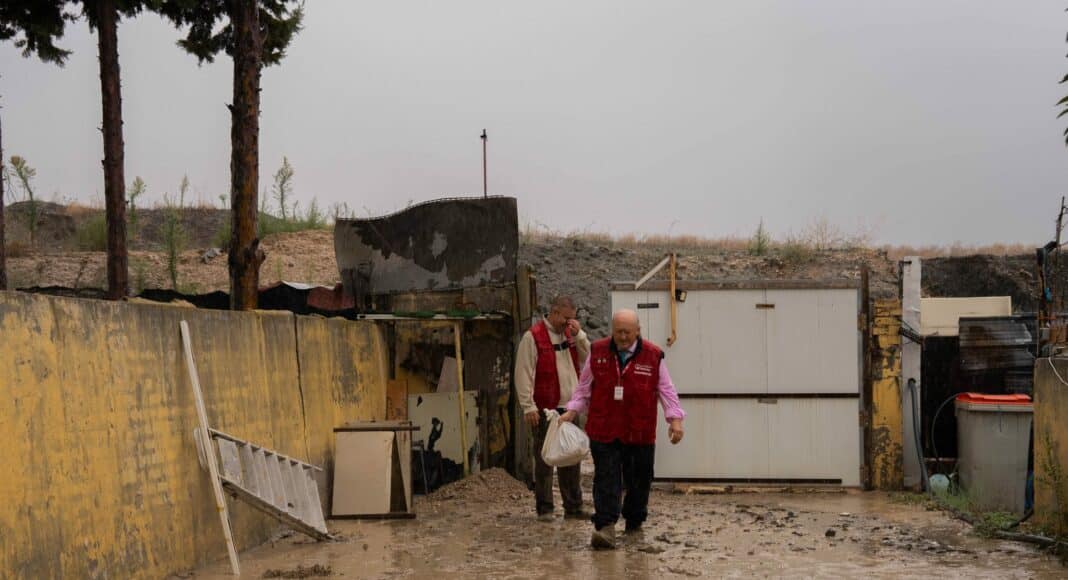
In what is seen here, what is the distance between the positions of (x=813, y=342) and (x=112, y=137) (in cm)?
1178

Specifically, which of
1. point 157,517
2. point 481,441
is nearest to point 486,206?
point 481,441

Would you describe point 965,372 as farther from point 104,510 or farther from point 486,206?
point 104,510

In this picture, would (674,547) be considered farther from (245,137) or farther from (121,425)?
(245,137)

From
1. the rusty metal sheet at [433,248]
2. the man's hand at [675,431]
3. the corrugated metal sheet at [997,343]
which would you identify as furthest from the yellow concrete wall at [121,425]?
the corrugated metal sheet at [997,343]

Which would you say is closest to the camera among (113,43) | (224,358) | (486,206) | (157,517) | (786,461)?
(157,517)

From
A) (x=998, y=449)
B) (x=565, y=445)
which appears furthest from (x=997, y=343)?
(x=565, y=445)

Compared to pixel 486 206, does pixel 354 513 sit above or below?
below

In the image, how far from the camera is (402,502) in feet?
38.3

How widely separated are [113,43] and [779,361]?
12.2 metres

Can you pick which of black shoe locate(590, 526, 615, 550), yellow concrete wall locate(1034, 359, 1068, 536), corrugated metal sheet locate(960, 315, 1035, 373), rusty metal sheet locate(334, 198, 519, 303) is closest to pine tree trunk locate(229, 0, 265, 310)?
rusty metal sheet locate(334, 198, 519, 303)

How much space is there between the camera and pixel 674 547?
9875mm

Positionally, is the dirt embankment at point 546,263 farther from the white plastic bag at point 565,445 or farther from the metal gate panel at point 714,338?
the white plastic bag at point 565,445

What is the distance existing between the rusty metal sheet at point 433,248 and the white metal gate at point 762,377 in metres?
1.65

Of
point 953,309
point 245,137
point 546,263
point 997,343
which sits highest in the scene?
point 245,137
